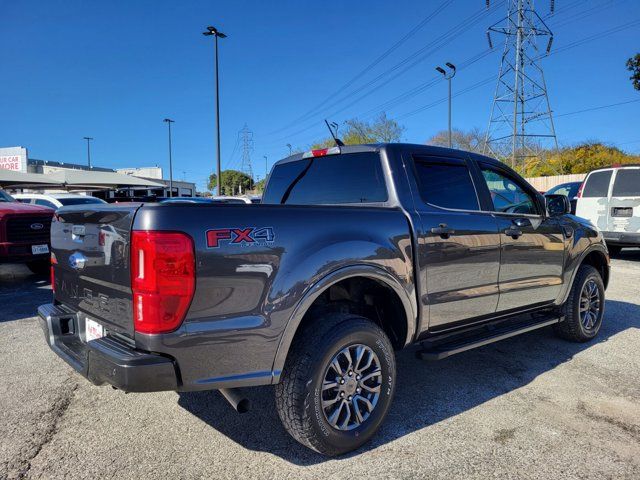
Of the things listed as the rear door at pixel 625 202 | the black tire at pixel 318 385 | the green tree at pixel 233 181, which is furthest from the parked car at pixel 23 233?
the green tree at pixel 233 181

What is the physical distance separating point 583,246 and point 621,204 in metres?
6.03

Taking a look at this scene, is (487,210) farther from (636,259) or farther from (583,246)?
(636,259)

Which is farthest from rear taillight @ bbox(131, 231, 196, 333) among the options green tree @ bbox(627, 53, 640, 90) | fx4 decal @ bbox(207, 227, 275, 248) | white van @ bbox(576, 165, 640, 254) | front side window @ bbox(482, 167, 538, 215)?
green tree @ bbox(627, 53, 640, 90)

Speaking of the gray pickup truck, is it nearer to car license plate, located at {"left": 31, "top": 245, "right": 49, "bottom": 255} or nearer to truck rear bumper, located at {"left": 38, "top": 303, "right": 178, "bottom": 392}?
truck rear bumper, located at {"left": 38, "top": 303, "right": 178, "bottom": 392}

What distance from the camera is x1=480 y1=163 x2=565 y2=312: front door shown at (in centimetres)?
384

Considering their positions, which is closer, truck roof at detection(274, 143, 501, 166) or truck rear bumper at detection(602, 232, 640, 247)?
truck roof at detection(274, 143, 501, 166)

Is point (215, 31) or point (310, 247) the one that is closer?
point (310, 247)

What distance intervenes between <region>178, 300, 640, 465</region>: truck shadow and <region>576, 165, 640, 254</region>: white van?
17.8 ft

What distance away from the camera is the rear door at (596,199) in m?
9.82

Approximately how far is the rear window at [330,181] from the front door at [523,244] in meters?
1.15

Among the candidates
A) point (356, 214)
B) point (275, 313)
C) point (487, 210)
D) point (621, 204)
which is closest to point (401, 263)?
point (356, 214)

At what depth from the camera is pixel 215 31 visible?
75.5 ft

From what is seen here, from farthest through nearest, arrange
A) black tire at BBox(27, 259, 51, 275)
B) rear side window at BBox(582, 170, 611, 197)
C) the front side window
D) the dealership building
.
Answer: the dealership building, rear side window at BBox(582, 170, 611, 197), black tire at BBox(27, 259, 51, 275), the front side window

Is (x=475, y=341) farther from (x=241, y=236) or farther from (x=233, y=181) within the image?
(x=233, y=181)
